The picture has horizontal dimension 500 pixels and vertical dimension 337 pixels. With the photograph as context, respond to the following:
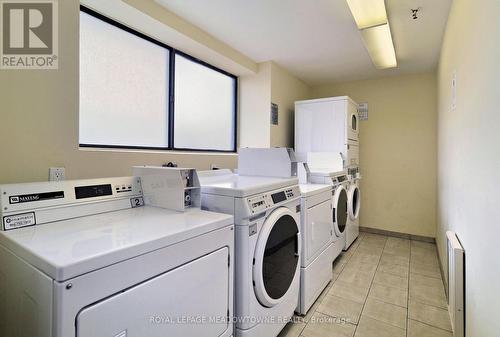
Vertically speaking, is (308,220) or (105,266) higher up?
(105,266)

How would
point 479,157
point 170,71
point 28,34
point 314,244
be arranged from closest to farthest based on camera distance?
point 479,157 → point 28,34 → point 314,244 → point 170,71

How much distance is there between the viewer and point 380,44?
2.55m

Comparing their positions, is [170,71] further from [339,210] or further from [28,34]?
[339,210]

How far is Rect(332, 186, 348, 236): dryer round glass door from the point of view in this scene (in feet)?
8.88

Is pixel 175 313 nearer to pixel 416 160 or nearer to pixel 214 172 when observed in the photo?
pixel 214 172

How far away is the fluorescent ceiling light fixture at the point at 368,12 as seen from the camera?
1.83m

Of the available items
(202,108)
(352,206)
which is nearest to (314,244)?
(352,206)

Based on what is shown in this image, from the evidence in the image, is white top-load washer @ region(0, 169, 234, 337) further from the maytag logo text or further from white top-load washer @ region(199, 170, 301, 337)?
the maytag logo text

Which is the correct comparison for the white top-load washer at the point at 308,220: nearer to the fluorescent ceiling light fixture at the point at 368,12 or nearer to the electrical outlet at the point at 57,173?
the fluorescent ceiling light fixture at the point at 368,12

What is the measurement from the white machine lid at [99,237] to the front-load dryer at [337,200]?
168cm

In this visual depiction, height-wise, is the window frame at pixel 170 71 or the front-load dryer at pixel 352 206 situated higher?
the window frame at pixel 170 71

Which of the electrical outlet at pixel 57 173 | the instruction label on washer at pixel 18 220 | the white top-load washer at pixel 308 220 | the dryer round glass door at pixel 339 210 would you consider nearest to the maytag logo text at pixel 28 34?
the electrical outlet at pixel 57 173

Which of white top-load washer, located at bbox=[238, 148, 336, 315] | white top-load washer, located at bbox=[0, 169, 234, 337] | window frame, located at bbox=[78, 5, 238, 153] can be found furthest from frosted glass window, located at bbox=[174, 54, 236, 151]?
white top-load washer, located at bbox=[0, 169, 234, 337]

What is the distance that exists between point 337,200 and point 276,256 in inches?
55.6
